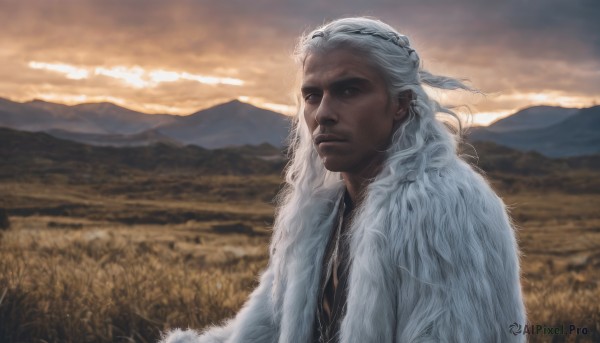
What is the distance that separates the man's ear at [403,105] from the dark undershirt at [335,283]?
0.52 m

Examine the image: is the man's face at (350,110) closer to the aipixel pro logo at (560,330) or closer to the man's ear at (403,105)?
the man's ear at (403,105)

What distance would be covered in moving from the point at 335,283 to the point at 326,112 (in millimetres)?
779

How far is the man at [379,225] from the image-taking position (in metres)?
2.45

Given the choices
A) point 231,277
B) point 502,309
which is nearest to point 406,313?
point 502,309

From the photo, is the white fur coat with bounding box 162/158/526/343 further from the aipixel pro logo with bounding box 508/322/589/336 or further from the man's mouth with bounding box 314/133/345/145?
the aipixel pro logo with bounding box 508/322/589/336

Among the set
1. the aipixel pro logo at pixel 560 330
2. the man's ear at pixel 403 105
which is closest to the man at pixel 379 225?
the man's ear at pixel 403 105

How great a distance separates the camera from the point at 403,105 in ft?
9.34

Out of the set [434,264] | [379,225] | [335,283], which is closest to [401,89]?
[379,225]

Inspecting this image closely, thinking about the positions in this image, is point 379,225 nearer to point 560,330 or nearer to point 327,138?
point 327,138

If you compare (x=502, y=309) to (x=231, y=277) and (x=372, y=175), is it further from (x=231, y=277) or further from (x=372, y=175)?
(x=231, y=277)

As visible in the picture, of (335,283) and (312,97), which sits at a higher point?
(312,97)

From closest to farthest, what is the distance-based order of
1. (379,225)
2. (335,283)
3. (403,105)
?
(379,225), (403,105), (335,283)

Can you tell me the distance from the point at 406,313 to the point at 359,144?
0.72 m

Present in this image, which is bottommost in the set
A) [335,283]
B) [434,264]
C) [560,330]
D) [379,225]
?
[560,330]
